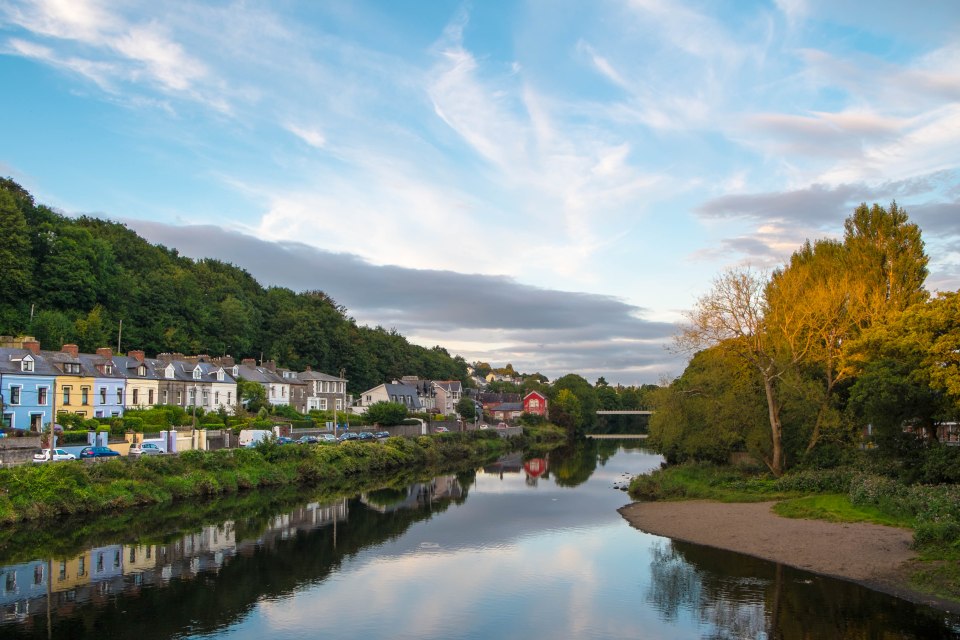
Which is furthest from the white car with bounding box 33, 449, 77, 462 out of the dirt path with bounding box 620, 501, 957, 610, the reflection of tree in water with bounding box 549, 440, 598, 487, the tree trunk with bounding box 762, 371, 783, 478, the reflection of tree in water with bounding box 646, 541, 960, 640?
the tree trunk with bounding box 762, 371, 783, 478

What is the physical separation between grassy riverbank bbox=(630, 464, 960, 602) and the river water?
2726 millimetres

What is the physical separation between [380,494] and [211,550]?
1856cm

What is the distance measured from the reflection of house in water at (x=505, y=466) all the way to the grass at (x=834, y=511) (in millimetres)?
29947

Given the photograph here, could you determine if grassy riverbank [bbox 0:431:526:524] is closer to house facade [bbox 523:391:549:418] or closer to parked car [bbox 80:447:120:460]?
parked car [bbox 80:447:120:460]

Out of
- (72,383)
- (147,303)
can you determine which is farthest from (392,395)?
(72,383)

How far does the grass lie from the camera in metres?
28.5

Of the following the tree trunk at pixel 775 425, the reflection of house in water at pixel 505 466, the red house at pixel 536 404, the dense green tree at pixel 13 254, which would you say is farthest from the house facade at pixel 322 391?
the tree trunk at pixel 775 425

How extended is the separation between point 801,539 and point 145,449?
3581 centimetres

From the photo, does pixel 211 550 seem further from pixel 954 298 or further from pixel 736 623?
pixel 954 298

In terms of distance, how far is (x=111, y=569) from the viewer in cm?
2517

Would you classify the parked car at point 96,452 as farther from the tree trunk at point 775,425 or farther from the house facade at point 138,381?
the tree trunk at point 775,425

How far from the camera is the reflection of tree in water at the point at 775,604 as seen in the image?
61.3 feet

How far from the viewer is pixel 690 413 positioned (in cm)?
4341

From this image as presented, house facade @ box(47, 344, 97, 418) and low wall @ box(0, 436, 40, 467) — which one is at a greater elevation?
house facade @ box(47, 344, 97, 418)
